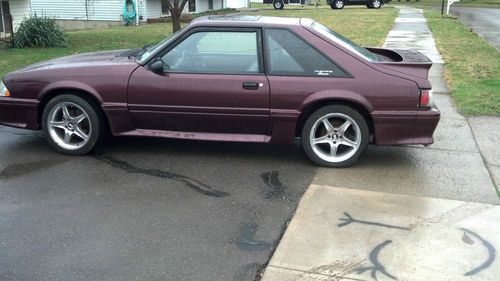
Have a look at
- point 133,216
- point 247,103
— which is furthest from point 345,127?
point 133,216

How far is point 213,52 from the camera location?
17.6 ft

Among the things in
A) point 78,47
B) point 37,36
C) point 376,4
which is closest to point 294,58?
point 78,47

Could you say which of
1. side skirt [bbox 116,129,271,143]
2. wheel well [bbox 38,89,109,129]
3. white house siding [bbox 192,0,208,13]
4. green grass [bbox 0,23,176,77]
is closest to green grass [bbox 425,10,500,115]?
side skirt [bbox 116,129,271,143]

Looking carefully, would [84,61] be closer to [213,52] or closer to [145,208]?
[213,52]

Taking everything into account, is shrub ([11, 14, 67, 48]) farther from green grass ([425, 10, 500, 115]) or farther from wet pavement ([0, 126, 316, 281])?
green grass ([425, 10, 500, 115])

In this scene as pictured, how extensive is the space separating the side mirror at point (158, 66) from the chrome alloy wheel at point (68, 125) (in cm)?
85

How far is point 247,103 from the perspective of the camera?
5199mm

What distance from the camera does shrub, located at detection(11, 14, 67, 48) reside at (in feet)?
42.8

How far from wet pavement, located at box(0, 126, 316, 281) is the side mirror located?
35.1 inches

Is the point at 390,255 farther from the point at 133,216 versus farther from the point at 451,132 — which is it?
the point at 451,132

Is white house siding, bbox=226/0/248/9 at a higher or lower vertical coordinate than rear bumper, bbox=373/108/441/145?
higher

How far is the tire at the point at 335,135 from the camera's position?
5188 mm

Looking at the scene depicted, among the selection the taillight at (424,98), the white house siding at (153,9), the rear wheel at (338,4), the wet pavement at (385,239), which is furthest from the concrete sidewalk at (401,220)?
the rear wheel at (338,4)

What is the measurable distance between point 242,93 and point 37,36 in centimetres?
959
